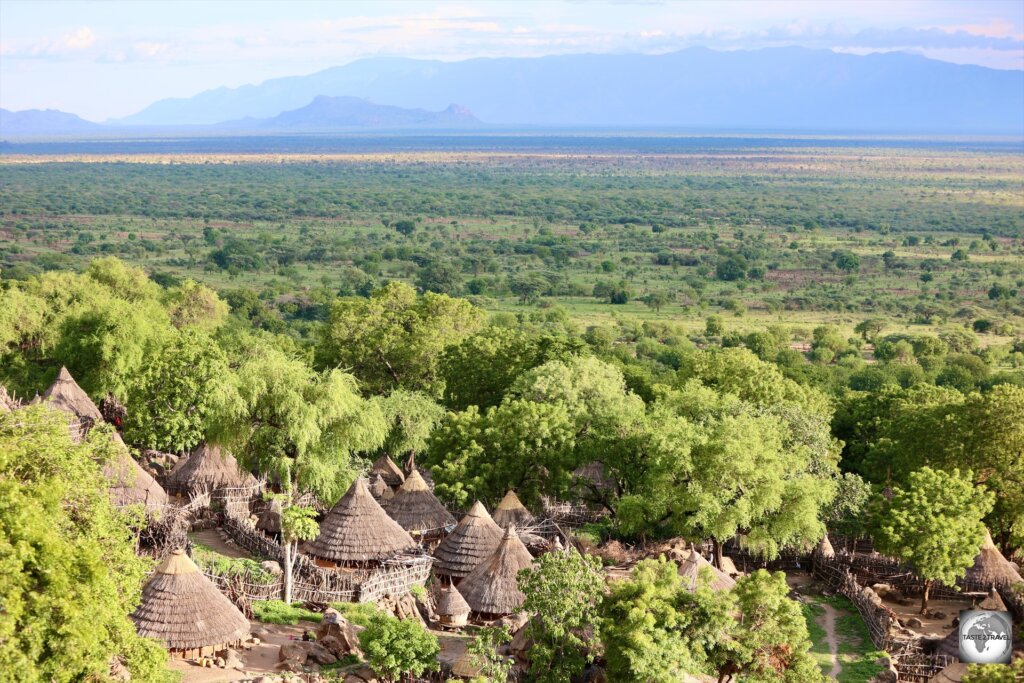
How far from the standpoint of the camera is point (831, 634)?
2644cm

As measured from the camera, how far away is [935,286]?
297 feet

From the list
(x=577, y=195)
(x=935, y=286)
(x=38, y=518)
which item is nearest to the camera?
(x=38, y=518)

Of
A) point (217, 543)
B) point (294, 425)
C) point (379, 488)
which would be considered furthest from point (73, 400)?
point (379, 488)

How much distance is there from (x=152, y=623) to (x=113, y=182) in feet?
551

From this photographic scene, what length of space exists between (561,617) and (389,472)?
1539 cm

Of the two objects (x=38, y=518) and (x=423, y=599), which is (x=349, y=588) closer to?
(x=423, y=599)

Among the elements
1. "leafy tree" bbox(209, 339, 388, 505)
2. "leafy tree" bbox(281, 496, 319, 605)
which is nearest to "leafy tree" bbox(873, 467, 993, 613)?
"leafy tree" bbox(209, 339, 388, 505)

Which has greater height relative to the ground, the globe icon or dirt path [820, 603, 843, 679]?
the globe icon

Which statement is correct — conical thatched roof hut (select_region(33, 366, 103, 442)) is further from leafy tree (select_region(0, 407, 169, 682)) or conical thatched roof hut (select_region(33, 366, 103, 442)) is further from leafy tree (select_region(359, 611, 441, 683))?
leafy tree (select_region(359, 611, 441, 683))

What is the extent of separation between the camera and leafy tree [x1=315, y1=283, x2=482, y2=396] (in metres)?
42.7

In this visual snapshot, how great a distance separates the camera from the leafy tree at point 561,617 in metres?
20.1

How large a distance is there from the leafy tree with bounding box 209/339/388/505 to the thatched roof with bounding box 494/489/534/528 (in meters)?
3.87

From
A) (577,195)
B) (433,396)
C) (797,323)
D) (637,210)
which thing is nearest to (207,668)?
(433,396)

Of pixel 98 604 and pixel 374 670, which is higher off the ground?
pixel 98 604
